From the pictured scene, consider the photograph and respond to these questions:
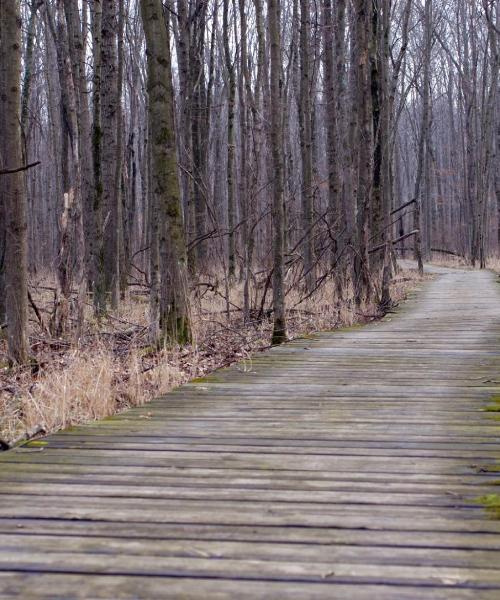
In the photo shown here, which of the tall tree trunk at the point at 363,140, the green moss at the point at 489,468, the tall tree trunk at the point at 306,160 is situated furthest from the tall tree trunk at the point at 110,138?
the green moss at the point at 489,468

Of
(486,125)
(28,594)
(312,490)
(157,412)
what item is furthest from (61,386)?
(486,125)

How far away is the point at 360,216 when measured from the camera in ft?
38.5

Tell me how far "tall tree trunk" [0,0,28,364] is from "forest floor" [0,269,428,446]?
0.67 m

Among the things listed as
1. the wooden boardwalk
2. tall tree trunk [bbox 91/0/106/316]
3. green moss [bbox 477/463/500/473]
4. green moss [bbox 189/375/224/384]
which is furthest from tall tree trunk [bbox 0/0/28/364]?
tall tree trunk [bbox 91/0/106/316]

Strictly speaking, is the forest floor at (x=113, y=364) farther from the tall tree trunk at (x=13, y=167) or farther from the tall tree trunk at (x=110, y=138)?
the tall tree trunk at (x=110, y=138)

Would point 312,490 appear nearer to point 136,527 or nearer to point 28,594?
point 136,527

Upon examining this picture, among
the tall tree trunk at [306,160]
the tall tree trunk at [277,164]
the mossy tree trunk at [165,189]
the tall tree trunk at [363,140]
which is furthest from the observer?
the tall tree trunk at [306,160]

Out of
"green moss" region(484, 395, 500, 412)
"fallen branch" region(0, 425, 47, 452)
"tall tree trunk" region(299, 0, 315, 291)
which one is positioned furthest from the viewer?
"tall tree trunk" region(299, 0, 315, 291)

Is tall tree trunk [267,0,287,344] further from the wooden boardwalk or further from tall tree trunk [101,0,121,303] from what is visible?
tall tree trunk [101,0,121,303]

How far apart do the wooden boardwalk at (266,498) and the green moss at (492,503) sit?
4cm

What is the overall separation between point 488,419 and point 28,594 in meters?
3.03

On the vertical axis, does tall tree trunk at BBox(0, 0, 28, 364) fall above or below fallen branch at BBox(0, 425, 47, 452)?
above

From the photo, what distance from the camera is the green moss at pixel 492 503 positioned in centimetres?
284

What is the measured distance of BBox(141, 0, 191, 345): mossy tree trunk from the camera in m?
7.75
